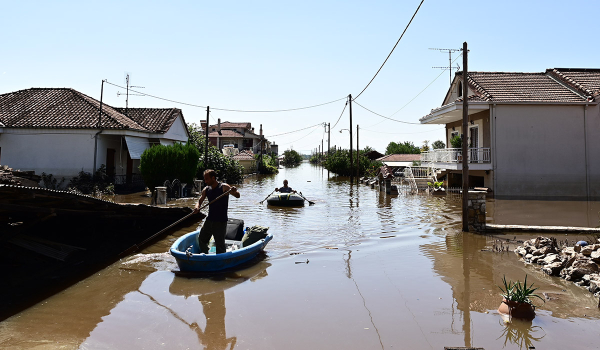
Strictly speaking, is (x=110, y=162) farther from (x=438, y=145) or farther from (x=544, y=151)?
(x=438, y=145)

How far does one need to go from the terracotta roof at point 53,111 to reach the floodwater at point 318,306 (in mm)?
16014

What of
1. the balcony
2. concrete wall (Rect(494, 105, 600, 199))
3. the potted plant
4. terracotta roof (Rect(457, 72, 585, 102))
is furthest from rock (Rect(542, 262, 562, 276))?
terracotta roof (Rect(457, 72, 585, 102))

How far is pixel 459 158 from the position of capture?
2305cm

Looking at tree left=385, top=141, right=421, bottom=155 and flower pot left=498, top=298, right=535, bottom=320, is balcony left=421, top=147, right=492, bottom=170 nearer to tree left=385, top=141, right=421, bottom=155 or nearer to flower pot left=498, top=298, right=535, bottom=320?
flower pot left=498, top=298, right=535, bottom=320

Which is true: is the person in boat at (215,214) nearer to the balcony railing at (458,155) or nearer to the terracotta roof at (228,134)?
the balcony railing at (458,155)

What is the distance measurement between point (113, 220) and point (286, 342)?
7957 mm

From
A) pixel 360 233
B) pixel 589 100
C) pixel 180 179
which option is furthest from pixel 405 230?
pixel 589 100

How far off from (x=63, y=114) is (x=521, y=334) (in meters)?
26.1

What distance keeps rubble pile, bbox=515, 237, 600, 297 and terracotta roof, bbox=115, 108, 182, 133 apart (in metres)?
23.6

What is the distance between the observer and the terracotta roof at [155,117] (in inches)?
1126

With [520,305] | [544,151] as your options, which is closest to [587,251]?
[520,305]

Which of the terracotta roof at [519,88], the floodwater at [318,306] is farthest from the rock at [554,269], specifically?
the terracotta roof at [519,88]

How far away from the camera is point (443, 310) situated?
637cm

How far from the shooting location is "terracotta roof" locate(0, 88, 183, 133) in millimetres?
23469
